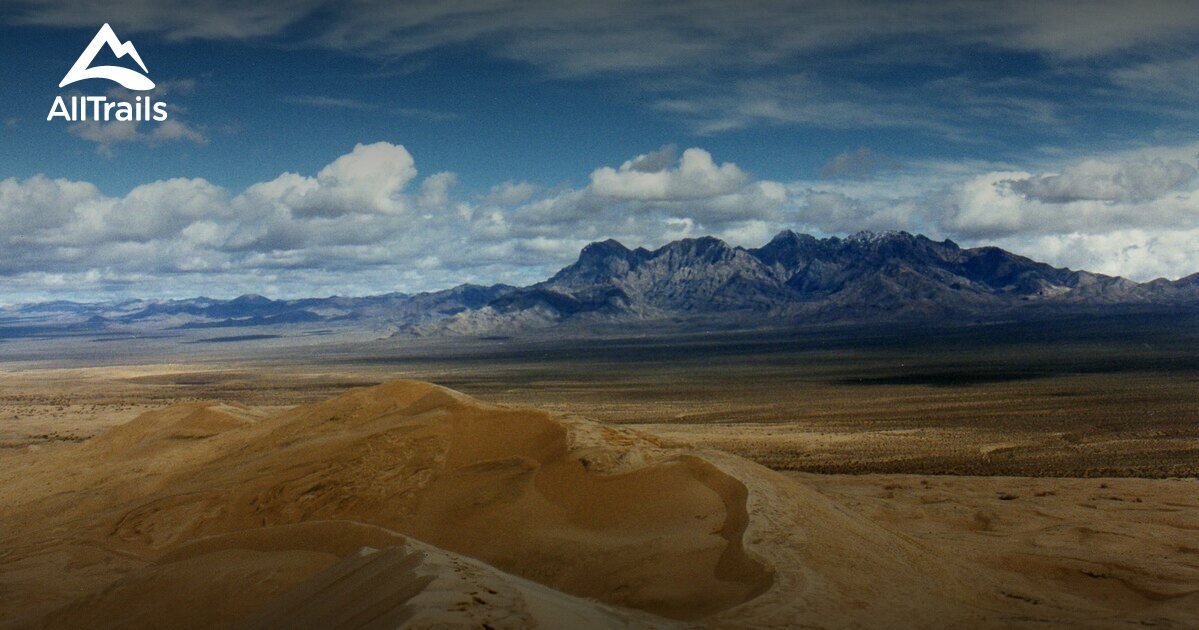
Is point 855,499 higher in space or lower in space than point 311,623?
lower

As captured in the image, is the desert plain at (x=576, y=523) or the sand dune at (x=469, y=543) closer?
the sand dune at (x=469, y=543)

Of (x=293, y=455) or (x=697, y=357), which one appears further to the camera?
(x=697, y=357)

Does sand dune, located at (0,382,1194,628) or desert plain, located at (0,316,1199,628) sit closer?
sand dune, located at (0,382,1194,628)

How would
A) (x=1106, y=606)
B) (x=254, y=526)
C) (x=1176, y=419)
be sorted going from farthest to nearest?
(x=1176, y=419)
(x=254, y=526)
(x=1106, y=606)

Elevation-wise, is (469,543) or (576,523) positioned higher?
(576,523)

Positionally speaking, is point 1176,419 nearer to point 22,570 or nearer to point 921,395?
point 921,395

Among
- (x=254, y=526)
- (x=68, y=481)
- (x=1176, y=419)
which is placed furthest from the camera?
(x=1176, y=419)

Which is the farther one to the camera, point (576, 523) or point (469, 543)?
point (576, 523)

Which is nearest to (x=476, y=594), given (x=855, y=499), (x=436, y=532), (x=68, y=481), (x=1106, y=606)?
(x=436, y=532)
